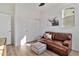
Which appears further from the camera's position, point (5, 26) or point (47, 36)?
point (47, 36)

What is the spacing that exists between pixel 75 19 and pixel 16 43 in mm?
1073

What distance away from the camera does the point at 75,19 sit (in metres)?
1.57

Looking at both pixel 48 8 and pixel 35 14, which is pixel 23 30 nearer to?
pixel 35 14

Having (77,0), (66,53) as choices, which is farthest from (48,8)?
(66,53)

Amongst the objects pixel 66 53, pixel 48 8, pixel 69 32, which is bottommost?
pixel 66 53

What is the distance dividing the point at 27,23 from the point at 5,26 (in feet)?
1.24

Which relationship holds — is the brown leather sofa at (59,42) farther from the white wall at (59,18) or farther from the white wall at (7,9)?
the white wall at (7,9)

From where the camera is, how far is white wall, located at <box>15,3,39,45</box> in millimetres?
1688

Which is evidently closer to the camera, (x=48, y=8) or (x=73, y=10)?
(x=73, y=10)

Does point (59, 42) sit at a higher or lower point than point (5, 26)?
lower

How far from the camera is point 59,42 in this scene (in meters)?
1.68

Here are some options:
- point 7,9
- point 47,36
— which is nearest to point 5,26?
point 7,9

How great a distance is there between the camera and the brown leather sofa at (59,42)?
1582 mm

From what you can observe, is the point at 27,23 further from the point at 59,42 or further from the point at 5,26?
the point at 59,42
